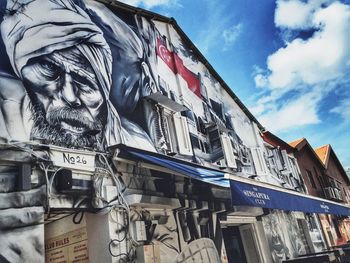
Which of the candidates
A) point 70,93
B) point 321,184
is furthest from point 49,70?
point 321,184

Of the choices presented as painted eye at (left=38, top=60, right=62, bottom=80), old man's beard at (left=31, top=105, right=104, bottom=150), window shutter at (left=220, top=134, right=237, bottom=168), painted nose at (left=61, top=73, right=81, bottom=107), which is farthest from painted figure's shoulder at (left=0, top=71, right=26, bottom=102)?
window shutter at (left=220, top=134, right=237, bottom=168)

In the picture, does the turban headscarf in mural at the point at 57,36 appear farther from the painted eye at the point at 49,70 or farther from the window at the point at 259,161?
the window at the point at 259,161

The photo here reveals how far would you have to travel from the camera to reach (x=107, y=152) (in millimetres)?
5320

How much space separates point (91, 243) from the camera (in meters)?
4.88

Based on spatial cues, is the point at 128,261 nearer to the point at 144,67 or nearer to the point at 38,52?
the point at 38,52

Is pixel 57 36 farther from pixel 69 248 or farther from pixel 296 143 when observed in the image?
pixel 296 143

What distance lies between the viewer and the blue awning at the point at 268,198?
6.09m

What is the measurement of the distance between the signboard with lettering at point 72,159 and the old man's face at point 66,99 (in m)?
0.19

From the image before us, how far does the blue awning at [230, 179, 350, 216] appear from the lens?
609cm

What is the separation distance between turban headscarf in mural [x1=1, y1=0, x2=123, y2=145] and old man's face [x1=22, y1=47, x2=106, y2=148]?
0.14m

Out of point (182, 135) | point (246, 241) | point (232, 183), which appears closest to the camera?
Answer: point (232, 183)

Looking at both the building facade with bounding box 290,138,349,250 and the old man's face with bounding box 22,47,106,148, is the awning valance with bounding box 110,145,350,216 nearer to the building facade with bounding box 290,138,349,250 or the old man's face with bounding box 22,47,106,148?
the old man's face with bounding box 22,47,106,148

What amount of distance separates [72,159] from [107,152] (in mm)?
772

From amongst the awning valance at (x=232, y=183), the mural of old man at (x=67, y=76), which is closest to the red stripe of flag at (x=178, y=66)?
the mural of old man at (x=67, y=76)
